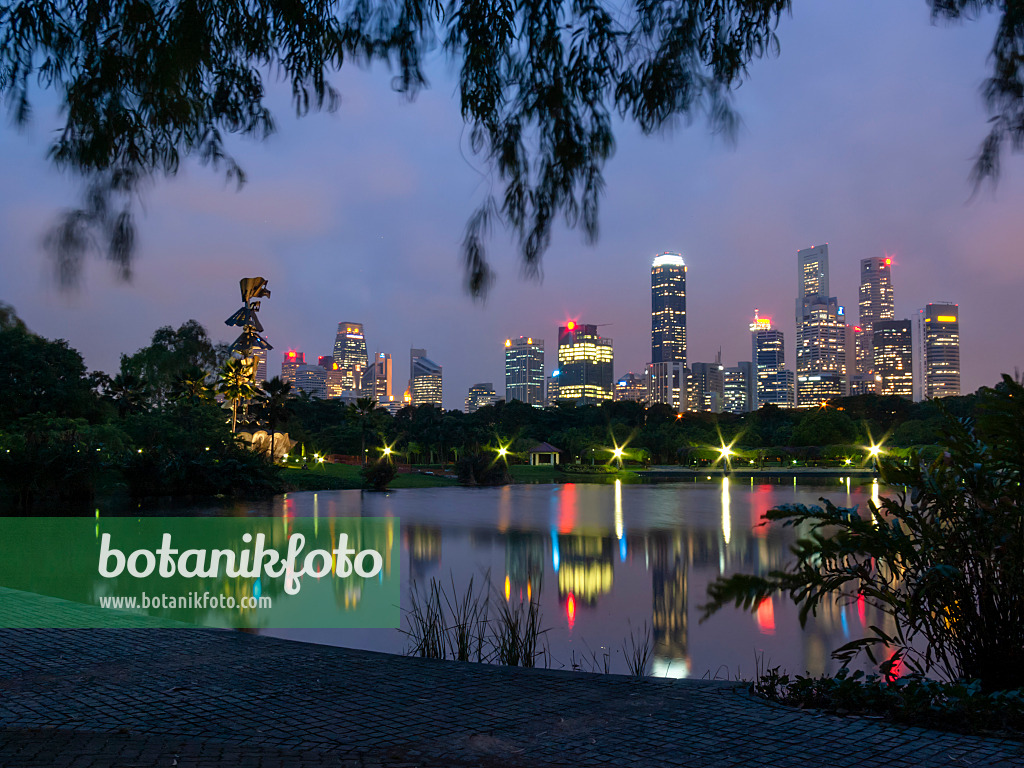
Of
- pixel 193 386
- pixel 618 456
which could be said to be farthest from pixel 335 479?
pixel 618 456

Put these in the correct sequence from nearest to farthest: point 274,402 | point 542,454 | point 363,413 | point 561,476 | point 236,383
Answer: point 236,383 → point 274,402 → point 561,476 → point 363,413 → point 542,454

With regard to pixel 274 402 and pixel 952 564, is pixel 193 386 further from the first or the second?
pixel 952 564

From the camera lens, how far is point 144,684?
182 inches

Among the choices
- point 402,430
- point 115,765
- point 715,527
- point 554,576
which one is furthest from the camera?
point 402,430

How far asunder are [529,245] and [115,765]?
9.43 ft

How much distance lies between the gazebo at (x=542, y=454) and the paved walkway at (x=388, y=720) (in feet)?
192

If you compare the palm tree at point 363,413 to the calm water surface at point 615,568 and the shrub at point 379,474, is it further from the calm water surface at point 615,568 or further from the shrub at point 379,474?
the calm water surface at point 615,568

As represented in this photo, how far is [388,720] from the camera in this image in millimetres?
4020

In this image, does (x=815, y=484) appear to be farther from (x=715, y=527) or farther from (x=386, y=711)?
(x=386, y=711)

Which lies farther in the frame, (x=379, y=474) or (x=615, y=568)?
(x=379, y=474)

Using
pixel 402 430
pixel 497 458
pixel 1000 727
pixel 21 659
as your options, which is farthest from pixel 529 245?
pixel 402 430

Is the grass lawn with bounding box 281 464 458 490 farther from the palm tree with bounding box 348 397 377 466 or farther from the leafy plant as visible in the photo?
the leafy plant

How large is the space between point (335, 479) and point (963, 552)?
36.0 meters

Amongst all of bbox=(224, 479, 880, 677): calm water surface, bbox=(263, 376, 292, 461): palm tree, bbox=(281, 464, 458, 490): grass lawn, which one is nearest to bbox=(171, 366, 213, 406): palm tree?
bbox=(263, 376, 292, 461): palm tree
